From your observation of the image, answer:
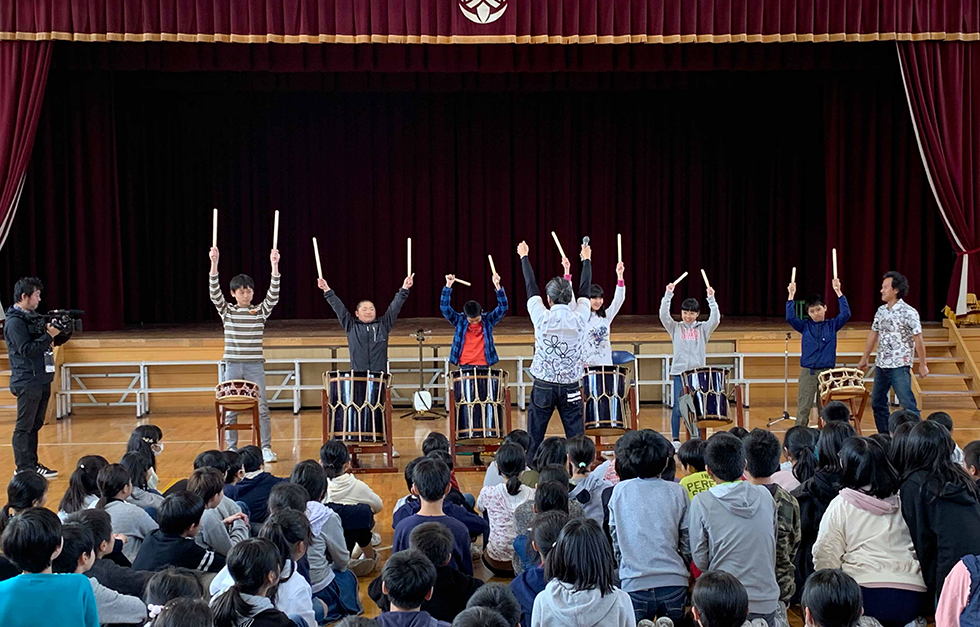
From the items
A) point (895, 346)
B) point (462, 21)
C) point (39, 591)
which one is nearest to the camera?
point (39, 591)

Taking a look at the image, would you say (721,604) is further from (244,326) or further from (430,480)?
(244,326)

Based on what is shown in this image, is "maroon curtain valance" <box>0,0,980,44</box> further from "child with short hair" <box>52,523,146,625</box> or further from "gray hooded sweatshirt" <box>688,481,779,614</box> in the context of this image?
"child with short hair" <box>52,523,146,625</box>

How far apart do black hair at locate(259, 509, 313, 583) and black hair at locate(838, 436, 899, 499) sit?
2.22 meters

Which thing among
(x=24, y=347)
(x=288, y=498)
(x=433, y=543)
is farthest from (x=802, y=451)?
(x=24, y=347)

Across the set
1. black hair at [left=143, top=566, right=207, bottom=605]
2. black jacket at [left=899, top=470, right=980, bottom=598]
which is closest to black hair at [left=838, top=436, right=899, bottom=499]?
black jacket at [left=899, top=470, right=980, bottom=598]

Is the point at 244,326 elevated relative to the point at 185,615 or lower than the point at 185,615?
elevated

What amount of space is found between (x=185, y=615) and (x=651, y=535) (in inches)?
78.1

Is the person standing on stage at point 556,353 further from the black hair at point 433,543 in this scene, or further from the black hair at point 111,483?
the black hair at point 433,543

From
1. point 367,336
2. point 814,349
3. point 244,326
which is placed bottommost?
point 814,349

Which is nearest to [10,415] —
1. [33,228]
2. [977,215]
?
[33,228]

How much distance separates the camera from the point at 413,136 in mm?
14531

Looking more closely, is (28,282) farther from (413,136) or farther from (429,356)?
(413,136)

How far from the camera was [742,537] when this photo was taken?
4.02 m

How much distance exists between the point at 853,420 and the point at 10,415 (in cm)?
816
